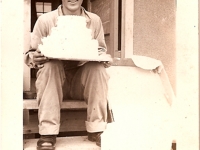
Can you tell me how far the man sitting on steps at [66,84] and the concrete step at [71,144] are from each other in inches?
1.3

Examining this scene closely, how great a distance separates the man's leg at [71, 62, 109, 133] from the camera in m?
1.71

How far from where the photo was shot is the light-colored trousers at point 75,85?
163 centimetres

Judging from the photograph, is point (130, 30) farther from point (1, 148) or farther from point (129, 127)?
point (1, 148)

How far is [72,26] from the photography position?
1.57 m

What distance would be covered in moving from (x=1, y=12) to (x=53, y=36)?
0.29 m

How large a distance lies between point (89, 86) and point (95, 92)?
0.14 ft

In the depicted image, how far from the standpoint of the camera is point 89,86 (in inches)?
68.1

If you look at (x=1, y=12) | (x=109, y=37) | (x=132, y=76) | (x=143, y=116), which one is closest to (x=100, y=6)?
(x=109, y=37)

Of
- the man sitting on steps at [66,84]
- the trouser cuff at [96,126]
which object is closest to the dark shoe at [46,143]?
the man sitting on steps at [66,84]

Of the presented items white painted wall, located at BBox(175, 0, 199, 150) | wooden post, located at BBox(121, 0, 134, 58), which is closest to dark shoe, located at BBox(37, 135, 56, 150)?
white painted wall, located at BBox(175, 0, 199, 150)

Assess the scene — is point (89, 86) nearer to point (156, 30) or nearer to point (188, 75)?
point (188, 75)

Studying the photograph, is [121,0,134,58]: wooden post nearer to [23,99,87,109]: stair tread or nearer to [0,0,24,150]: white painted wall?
[23,99,87,109]: stair tread

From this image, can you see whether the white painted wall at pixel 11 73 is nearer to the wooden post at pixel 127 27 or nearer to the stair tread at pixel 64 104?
the stair tread at pixel 64 104

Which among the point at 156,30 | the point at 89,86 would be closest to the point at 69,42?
the point at 89,86
